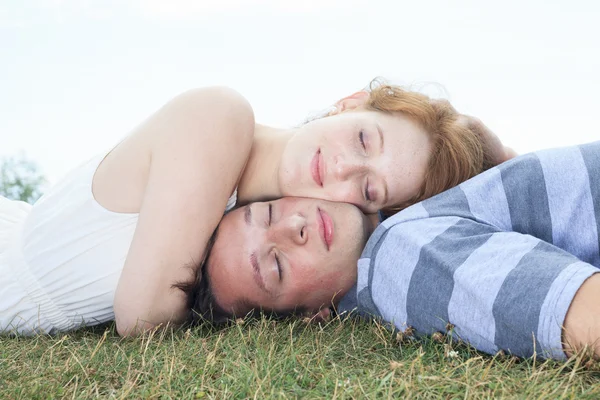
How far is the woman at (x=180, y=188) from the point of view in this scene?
123 inches

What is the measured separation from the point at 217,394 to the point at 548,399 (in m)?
1.05

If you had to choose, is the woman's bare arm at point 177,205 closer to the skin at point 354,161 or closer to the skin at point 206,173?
the skin at point 206,173

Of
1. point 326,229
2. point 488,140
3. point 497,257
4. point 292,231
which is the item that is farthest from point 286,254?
point 488,140

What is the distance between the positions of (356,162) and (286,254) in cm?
63

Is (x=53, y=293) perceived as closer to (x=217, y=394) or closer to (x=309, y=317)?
(x=309, y=317)

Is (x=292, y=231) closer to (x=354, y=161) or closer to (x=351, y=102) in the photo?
(x=354, y=161)

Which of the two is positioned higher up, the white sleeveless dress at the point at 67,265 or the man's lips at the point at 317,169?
the man's lips at the point at 317,169

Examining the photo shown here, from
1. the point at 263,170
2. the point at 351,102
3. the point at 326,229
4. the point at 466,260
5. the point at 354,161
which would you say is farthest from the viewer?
the point at 351,102

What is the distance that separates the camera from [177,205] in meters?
3.06

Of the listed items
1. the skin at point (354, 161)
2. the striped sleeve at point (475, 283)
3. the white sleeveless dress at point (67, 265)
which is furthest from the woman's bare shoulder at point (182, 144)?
the striped sleeve at point (475, 283)

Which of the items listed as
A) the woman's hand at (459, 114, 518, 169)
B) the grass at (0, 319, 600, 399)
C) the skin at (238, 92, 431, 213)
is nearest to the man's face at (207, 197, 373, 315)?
the skin at (238, 92, 431, 213)

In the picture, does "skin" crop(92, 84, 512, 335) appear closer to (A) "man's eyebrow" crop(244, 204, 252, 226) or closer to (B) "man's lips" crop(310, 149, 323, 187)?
(B) "man's lips" crop(310, 149, 323, 187)

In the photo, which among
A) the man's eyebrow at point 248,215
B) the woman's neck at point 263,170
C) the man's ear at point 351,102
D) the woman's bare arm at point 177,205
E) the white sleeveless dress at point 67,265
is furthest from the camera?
the man's ear at point 351,102

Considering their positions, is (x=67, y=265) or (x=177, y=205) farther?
(x=67, y=265)
